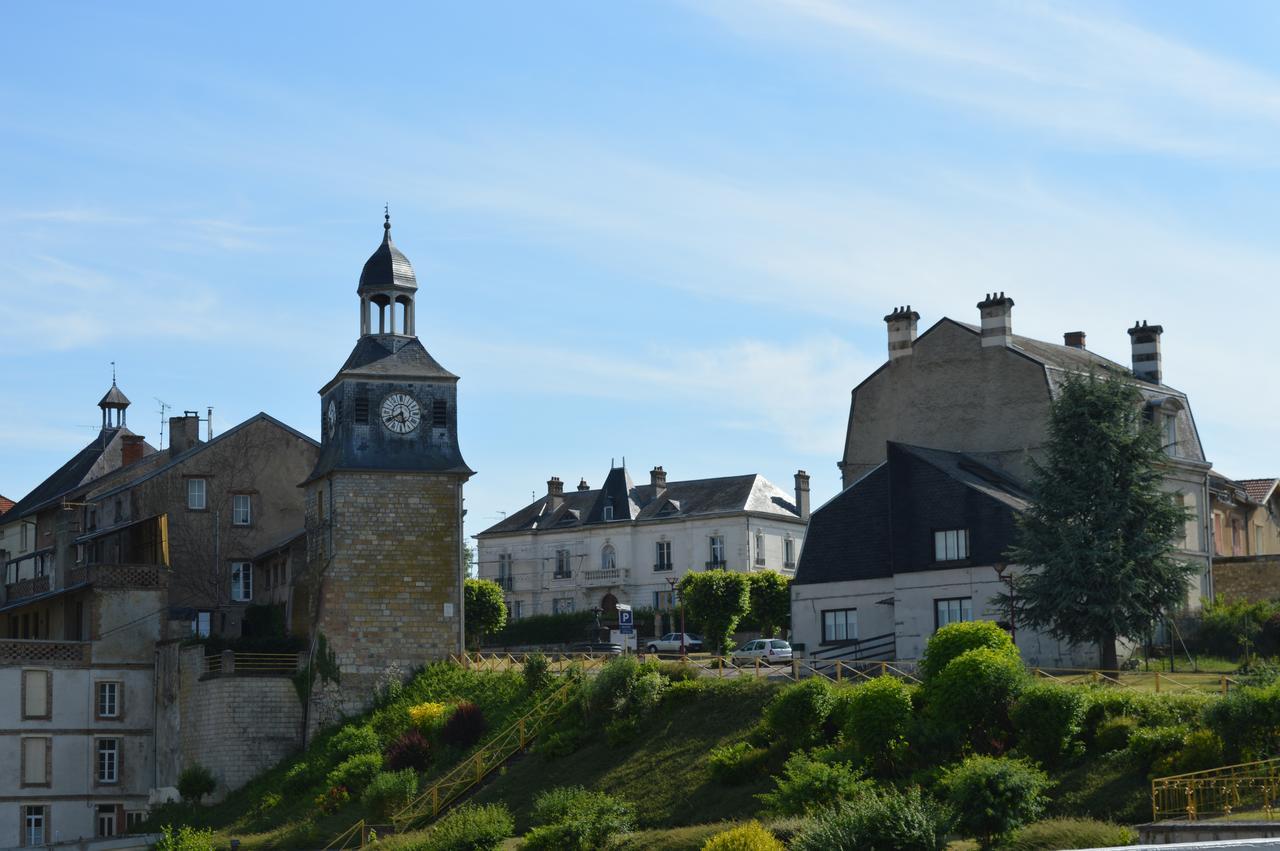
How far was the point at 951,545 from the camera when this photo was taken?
50.7 metres

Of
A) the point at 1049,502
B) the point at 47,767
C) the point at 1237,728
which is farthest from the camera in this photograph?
the point at 47,767

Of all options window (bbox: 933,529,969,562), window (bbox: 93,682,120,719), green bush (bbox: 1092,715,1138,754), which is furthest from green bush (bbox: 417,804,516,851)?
window (bbox: 93,682,120,719)

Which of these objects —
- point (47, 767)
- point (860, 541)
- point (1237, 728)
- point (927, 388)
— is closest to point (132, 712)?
point (47, 767)

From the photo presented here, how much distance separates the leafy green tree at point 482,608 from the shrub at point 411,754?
2319cm

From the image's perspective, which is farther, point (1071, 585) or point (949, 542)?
point (949, 542)

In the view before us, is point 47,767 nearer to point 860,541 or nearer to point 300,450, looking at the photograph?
point 300,450

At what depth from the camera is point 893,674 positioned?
1671 inches

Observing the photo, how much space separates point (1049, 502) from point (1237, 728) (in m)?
16.4

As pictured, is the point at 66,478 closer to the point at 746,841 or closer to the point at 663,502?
the point at 663,502

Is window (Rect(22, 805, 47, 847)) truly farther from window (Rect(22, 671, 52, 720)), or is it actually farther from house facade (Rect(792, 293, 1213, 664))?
house facade (Rect(792, 293, 1213, 664))

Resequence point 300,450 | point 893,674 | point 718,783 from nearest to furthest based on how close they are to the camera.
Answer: point 718,783 < point 893,674 < point 300,450

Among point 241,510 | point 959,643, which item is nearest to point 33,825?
point 241,510

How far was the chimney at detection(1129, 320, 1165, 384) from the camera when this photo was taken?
59.5 metres

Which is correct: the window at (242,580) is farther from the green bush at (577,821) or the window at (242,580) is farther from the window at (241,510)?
the green bush at (577,821)
